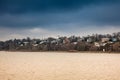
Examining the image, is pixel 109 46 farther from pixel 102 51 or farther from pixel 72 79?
pixel 72 79

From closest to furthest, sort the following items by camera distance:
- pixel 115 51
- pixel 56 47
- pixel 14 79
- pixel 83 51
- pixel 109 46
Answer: pixel 14 79
pixel 115 51
pixel 109 46
pixel 83 51
pixel 56 47

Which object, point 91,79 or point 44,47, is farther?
point 44,47

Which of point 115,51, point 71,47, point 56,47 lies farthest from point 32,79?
point 56,47

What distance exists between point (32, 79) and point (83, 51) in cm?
13496

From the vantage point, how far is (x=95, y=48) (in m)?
149

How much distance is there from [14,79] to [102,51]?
427 feet

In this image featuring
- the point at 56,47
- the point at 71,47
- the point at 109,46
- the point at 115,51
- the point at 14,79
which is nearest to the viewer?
the point at 14,79

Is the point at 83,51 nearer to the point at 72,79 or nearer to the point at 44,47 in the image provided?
the point at 44,47

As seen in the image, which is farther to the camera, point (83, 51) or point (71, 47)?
point (71, 47)

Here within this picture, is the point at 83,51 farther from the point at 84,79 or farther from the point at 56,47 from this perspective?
the point at 84,79

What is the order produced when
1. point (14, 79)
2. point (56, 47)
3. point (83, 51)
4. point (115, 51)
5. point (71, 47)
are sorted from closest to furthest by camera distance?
1. point (14, 79)
2. point (115, 51)
3. point (83, 51)
4. point (71, 47)
5. point (56, 47)

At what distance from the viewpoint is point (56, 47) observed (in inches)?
7215

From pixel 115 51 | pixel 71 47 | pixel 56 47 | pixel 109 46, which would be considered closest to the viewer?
pixel 115 51

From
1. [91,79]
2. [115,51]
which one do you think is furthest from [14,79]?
[115,51]
